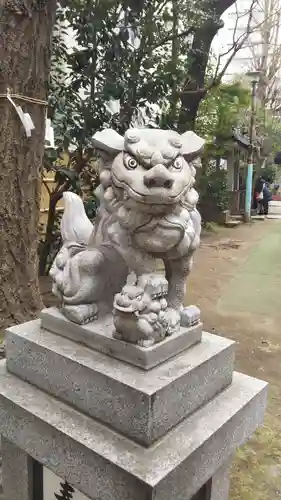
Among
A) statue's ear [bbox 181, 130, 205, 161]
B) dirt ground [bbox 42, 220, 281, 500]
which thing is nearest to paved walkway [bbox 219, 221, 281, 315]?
dirt ground [bbox 42, 220, 281, 500]

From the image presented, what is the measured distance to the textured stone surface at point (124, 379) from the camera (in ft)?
3.55

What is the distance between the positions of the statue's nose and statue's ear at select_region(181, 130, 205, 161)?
157 millimetres

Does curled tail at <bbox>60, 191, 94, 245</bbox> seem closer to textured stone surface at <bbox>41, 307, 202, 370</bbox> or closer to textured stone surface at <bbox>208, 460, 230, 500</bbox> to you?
textured stone surface at <bbox>41, 307, 202, 370</bbox>

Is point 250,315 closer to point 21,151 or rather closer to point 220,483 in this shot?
point 21,151

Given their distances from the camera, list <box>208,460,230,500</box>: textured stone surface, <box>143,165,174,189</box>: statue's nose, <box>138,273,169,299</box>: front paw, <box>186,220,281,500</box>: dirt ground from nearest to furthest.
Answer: <box>143,165,174,189</box>: statue's nose
<box>138,273,169,299</box>: front paw
<box>208,460,230,500</box>: textured stone surface
<box>186,220,281,500</box>: dirt ground

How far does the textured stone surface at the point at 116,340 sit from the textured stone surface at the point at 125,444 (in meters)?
0.19

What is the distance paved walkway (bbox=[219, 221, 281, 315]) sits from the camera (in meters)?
4.06

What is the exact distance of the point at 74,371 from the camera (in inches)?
47.9

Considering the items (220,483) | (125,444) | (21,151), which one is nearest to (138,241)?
(125,444)

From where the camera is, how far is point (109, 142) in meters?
1.17

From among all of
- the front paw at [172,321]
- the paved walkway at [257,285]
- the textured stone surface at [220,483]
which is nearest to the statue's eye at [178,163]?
the front paw at [172,321]

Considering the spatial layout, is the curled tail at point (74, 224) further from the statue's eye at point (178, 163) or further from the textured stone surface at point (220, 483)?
the textured stone surface at point (220, 483)

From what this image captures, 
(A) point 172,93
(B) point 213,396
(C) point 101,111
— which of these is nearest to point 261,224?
(A) point 172,93

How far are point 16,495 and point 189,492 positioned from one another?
65 cm
